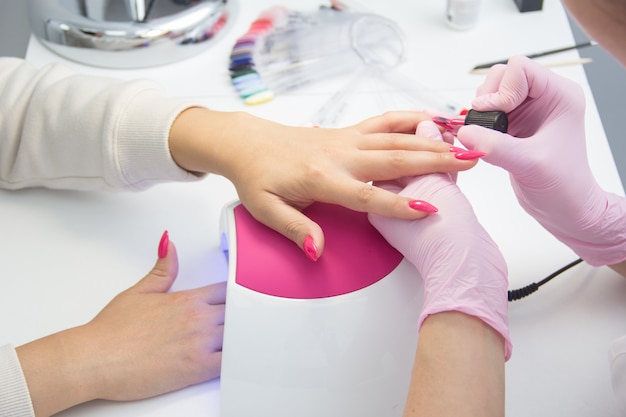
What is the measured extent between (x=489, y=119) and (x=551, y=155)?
75 millimetres

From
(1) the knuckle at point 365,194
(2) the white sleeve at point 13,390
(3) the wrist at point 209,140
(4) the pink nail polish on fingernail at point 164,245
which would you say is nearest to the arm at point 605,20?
(1) the knuckle at point 365,194

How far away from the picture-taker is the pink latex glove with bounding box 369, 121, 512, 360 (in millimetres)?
669

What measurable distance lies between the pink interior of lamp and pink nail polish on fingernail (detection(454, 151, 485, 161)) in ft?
0.39

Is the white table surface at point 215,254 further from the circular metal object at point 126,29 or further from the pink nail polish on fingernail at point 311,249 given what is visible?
the pink nail polish on fingernail at point 311,249

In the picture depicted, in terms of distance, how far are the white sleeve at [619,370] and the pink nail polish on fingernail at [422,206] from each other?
24 centimetres

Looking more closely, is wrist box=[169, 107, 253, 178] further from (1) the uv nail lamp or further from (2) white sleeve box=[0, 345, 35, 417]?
(2) white sleeve box=[0, 345, 35, 417]

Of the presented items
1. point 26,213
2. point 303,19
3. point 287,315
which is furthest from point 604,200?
point 26,213

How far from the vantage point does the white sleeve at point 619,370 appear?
0.71 metres

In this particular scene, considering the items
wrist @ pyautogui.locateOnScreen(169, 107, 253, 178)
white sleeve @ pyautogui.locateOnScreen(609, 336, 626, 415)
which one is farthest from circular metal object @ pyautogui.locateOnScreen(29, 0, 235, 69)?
white sleeve @ pyautogui.locateOnScreen(609, 336, 626, 415)

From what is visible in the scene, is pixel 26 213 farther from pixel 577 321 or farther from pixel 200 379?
pixel 577 321

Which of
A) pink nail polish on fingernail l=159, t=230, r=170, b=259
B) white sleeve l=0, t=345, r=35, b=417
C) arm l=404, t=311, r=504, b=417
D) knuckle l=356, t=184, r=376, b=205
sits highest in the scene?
knuckle l=356, t=184, r=376, b=205

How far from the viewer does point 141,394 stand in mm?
752

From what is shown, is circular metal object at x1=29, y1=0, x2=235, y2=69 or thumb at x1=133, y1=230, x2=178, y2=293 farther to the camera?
circular metal object at x1=29, y1=0, x2=235, y2=69

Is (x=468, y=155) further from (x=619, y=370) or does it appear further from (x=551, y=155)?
(x=619, y=370)
